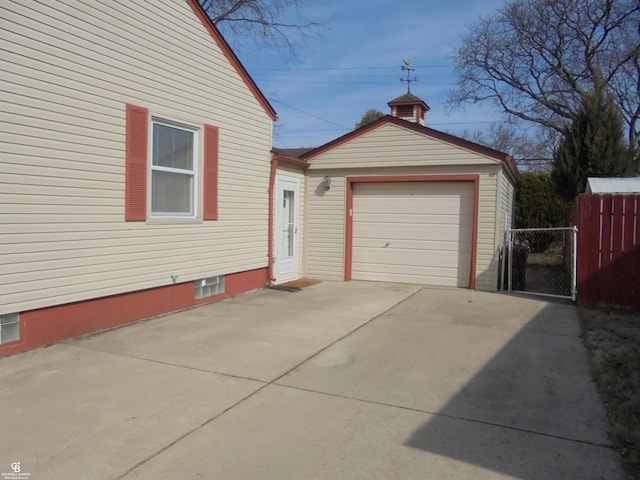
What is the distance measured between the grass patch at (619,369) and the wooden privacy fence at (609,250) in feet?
1.17

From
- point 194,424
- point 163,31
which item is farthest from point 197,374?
point 163,31

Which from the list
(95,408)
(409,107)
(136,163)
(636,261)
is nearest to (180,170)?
(136,163)

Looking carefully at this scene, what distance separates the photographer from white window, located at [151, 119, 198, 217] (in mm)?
7156

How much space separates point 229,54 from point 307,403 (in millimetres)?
6511

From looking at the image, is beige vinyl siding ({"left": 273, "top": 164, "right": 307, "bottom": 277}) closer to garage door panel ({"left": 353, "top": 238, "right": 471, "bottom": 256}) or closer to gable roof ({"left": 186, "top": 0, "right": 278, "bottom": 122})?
garage door panel ({"left": 353, "top": 238, "right": 471, "bottom": 256})

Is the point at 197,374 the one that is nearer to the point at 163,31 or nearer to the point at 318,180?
the point at 163,31

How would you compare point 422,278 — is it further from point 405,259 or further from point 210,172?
point 210,172

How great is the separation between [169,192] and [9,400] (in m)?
3.93

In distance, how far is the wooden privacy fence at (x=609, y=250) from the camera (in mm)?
7934

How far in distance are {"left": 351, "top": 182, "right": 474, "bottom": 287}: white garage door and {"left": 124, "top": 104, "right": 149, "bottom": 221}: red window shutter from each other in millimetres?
5402

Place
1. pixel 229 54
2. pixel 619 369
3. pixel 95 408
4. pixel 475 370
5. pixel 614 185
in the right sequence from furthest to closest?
1. pixel 614 185
2. pixel 229 54
3. pixel 475 370
4. pixel 619 369
5. pixel 95 408

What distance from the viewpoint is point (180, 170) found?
24.9 feet

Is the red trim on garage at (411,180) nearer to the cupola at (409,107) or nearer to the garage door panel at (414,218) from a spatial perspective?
the garage door panel at (414,218)

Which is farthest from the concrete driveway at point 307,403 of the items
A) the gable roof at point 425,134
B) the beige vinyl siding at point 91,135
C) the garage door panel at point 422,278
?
the gable roof at point 425,134
